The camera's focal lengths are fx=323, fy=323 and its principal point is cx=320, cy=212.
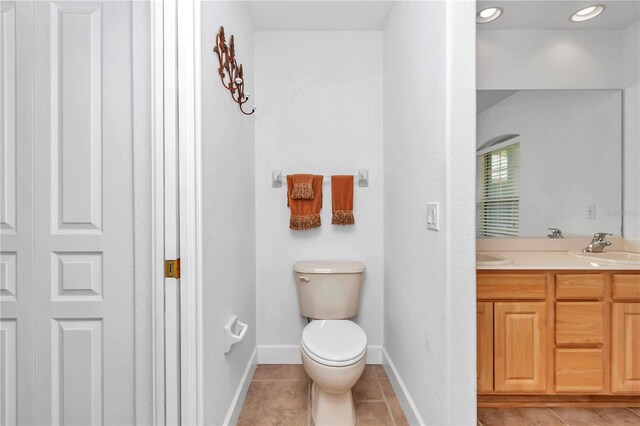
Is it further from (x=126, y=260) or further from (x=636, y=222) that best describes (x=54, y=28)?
(x=636, y=222)

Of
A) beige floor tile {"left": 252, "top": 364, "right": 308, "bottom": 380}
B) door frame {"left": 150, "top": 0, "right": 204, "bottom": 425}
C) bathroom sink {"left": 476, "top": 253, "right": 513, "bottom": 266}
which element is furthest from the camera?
beige floor tile {"left": 252, "top": 364, "right": 308, "bottom": 380}

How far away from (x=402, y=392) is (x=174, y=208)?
1.52 m

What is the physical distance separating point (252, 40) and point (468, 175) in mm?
1764

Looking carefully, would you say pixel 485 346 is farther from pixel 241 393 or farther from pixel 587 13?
pixel 587 13

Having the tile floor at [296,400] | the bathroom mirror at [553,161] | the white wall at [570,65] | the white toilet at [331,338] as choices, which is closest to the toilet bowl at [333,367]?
the white toilet at [331,338]

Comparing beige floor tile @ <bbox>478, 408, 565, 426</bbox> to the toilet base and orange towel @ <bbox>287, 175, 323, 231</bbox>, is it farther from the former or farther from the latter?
orange towel @ <bbox>287, 175, 323, 231</bbox>

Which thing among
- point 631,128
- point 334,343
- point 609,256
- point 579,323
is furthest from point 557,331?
point 631,128

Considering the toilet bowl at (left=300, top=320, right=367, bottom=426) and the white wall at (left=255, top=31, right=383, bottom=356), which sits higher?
the white wall at (left=255, top=31, right=383, bottom=356)

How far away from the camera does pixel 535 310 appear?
168cm

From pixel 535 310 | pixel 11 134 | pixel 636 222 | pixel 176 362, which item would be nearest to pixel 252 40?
pixel 11 134

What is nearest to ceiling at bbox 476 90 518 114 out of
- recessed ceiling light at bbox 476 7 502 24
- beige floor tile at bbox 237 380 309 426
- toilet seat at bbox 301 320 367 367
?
recessed ceiling light at bbox 476 7 502 24

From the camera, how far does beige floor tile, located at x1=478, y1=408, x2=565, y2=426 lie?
164 centimetres

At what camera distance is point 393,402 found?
182 centimetres

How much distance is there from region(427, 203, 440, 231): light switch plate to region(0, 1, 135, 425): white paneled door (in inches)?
45.4
